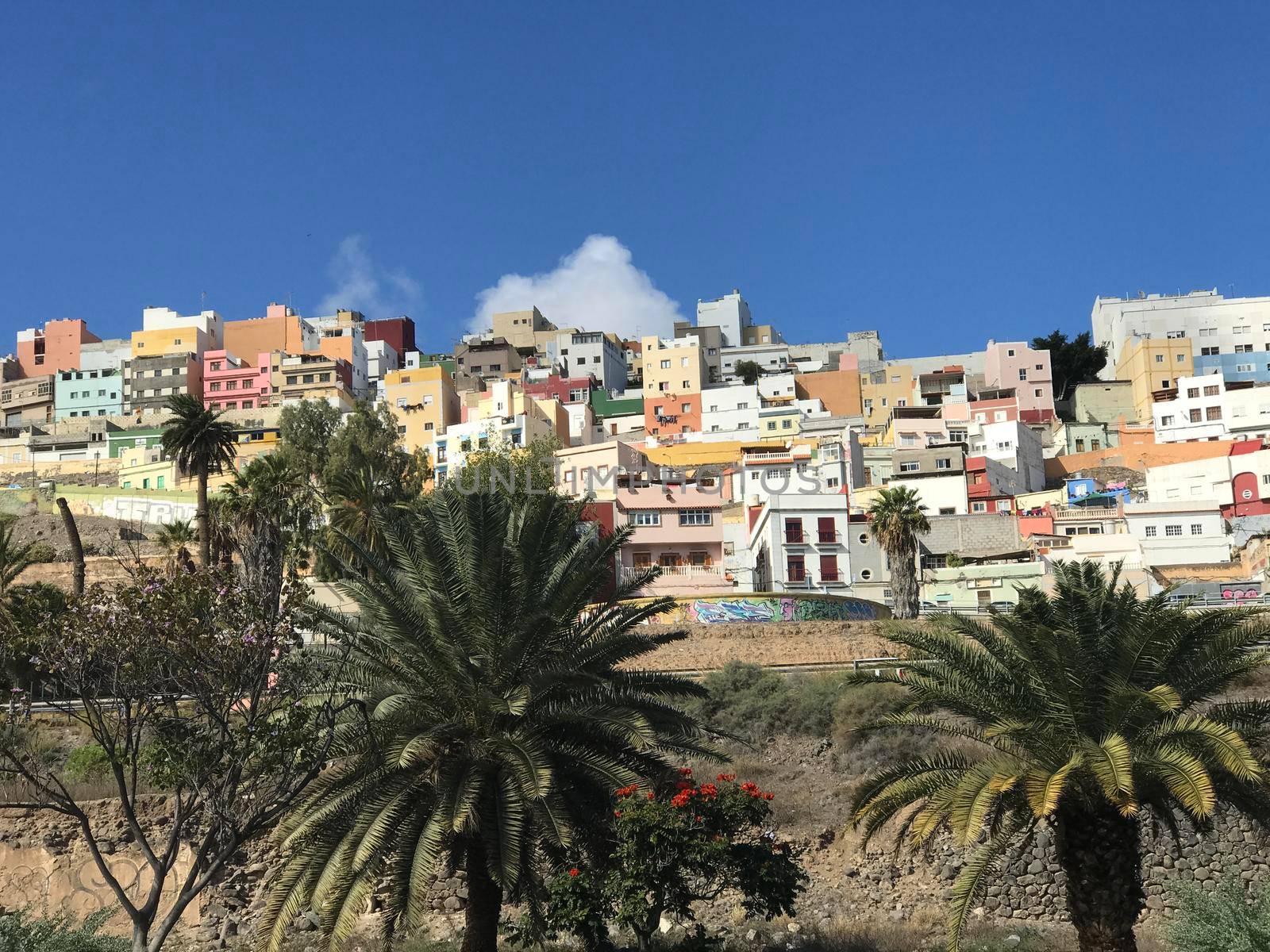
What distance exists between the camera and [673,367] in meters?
102

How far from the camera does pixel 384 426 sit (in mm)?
71875

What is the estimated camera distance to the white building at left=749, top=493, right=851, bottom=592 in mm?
49094

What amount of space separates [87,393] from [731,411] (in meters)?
52.4

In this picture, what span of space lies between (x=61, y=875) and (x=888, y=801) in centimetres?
1856

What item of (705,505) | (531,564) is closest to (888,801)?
(531,564)

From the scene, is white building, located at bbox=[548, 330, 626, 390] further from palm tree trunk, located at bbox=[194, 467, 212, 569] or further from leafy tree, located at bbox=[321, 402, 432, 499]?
palm tree trunk, located at bbox=[194, 467, 212, 569]

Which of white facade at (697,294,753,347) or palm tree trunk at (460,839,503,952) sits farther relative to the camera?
white facade at (697,294,753,347)

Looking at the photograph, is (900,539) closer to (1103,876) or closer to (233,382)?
(1103,876)

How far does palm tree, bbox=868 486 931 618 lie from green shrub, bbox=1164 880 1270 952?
2309 cm

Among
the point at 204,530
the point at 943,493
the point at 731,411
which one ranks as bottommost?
the point at 204,530

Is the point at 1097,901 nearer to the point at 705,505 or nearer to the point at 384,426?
the point at 705,505

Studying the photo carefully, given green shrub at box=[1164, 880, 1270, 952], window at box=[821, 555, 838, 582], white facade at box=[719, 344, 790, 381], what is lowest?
green shrub at box=[1164, 880, 1270, 952]

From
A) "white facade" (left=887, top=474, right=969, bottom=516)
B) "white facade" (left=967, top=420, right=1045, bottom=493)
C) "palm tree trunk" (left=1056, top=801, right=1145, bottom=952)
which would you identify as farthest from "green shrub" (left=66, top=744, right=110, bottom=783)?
"white facade" (left=967, top=420, right=1045, bottom=493)

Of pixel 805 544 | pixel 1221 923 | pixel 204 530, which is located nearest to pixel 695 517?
pixel 805 544
